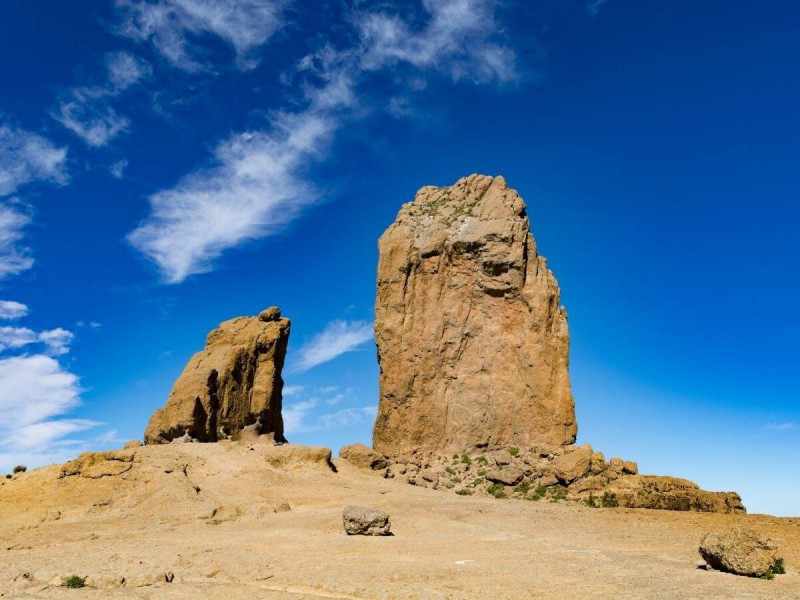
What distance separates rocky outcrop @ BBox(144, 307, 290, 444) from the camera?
33.2 m

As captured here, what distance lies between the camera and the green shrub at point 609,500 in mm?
25125

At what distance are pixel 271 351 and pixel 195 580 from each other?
26335mm

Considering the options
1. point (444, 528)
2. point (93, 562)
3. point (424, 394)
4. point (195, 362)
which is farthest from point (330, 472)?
point (93, 562)

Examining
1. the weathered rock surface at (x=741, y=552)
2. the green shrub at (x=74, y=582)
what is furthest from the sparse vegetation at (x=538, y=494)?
the green shrub at (x=74, y=582)

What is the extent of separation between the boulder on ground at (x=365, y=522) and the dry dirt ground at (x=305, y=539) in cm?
60

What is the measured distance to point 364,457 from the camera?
110ft

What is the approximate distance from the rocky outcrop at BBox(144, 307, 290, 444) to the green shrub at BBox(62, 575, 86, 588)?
19685mm

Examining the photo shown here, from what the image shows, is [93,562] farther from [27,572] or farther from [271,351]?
[271,351]

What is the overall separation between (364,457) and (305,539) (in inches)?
615

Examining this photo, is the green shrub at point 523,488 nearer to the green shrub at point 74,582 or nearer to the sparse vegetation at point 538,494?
the sparse vegetation at point 538,494

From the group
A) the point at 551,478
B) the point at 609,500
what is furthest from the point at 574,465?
the point at 609,500

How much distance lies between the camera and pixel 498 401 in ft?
112

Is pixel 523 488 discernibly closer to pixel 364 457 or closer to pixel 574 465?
pixel 574 465

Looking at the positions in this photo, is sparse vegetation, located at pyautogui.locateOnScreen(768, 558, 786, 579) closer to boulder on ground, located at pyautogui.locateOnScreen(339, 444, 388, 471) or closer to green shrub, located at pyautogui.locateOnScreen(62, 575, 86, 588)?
green shrub, located at pyautogui.locateOnScreen(62, 575, 86, 588)
